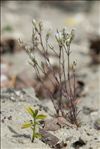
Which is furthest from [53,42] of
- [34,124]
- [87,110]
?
[34,124]

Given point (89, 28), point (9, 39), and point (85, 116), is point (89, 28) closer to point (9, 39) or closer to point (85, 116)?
point (9, 39)

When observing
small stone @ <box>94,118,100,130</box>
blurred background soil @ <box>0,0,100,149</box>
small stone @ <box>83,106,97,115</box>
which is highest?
blurred background soil @ <box>0,0,100,149</box>

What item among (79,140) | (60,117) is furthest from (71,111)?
(79,140)

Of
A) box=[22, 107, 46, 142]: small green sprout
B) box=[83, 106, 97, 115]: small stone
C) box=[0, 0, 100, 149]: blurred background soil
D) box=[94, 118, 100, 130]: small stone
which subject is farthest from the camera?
box=[0, 0, 100, 149]: blurred background soil

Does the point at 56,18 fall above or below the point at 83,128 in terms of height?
above

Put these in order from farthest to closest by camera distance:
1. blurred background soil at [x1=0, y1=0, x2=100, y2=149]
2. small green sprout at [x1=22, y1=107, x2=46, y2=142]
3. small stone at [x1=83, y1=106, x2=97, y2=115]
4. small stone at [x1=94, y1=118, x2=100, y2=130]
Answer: blurred background soil at [x1=0, y1=0, x2=100, y2=149] < small stone at [x1=83, y1=106, x2=97, y2=115] < small stone at [x1=94, y1=118, x2=100, y2=130] < small green sprout at [x1=22, y1=107, x2=46, y2=142]

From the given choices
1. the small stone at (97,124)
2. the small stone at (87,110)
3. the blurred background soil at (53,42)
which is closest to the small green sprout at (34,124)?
Answer: the blurred background soil at (53,42)

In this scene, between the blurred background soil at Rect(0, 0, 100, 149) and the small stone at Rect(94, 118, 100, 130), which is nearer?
the small stone at Rect(94, 118, 100, 130)

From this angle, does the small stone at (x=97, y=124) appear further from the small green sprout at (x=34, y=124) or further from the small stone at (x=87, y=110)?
the small green sprout at (x=34, y=124)

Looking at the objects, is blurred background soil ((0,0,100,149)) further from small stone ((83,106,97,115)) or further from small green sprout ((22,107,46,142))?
small green sprout ((22,107,46,142))

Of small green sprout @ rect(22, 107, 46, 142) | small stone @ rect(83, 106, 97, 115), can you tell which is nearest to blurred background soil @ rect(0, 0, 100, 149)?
small stone @ rect(83, 106, 97, 115)

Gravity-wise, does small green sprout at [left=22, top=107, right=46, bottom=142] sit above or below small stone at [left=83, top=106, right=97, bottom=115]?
below
